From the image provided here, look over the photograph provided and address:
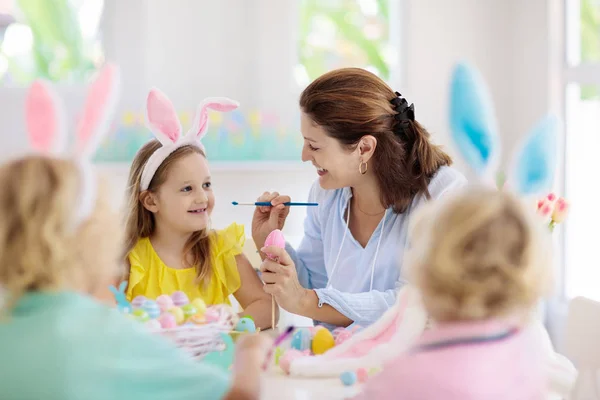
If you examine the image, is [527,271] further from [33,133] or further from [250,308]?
[250,308]

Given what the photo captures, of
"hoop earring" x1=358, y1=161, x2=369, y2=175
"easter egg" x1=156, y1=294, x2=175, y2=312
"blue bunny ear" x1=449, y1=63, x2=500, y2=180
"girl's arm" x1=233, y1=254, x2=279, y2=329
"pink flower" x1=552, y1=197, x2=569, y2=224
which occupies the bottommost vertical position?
"girl's arm" x1=233, y1=254, x2=279, y2=329

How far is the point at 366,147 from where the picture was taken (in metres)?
2.04

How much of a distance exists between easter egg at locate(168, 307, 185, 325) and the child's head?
543mm

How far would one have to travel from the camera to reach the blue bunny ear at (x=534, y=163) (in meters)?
1.22

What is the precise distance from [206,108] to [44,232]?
3.16ft

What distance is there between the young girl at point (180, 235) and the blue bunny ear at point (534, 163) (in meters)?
0.96

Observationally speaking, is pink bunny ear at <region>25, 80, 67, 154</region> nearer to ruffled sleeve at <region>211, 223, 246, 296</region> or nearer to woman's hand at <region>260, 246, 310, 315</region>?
woman's hand at <region>260, 246, 310, 315</region>

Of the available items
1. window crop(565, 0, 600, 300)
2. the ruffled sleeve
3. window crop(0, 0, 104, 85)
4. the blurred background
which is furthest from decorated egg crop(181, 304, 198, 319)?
window crop(565, 0, 600, 300)

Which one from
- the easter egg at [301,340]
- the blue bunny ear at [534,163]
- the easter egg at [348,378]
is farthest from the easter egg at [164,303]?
the blue bunny ear at [534,163]

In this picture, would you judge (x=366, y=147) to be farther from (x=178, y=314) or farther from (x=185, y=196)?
(x=178, y=314)

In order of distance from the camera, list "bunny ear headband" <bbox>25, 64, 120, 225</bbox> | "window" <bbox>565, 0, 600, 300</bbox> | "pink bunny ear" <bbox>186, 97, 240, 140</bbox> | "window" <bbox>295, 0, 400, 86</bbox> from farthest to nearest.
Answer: "window" <bbox>295, 0, 400, 86</bbox>, "window" <bbox>565, 0, 600, 300</bbox>, "pink bunny ear" <bbox>186, 97, 240, 140</bbox>, "bunny ear headband" <bbox>25, 64, 120, 225</bbox>

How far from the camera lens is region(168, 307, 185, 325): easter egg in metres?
1.54

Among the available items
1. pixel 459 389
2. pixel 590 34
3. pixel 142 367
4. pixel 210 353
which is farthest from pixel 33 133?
pixel 590 34

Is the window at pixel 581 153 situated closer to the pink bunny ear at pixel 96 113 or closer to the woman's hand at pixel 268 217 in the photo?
the woman's hand at pixel 268 217
